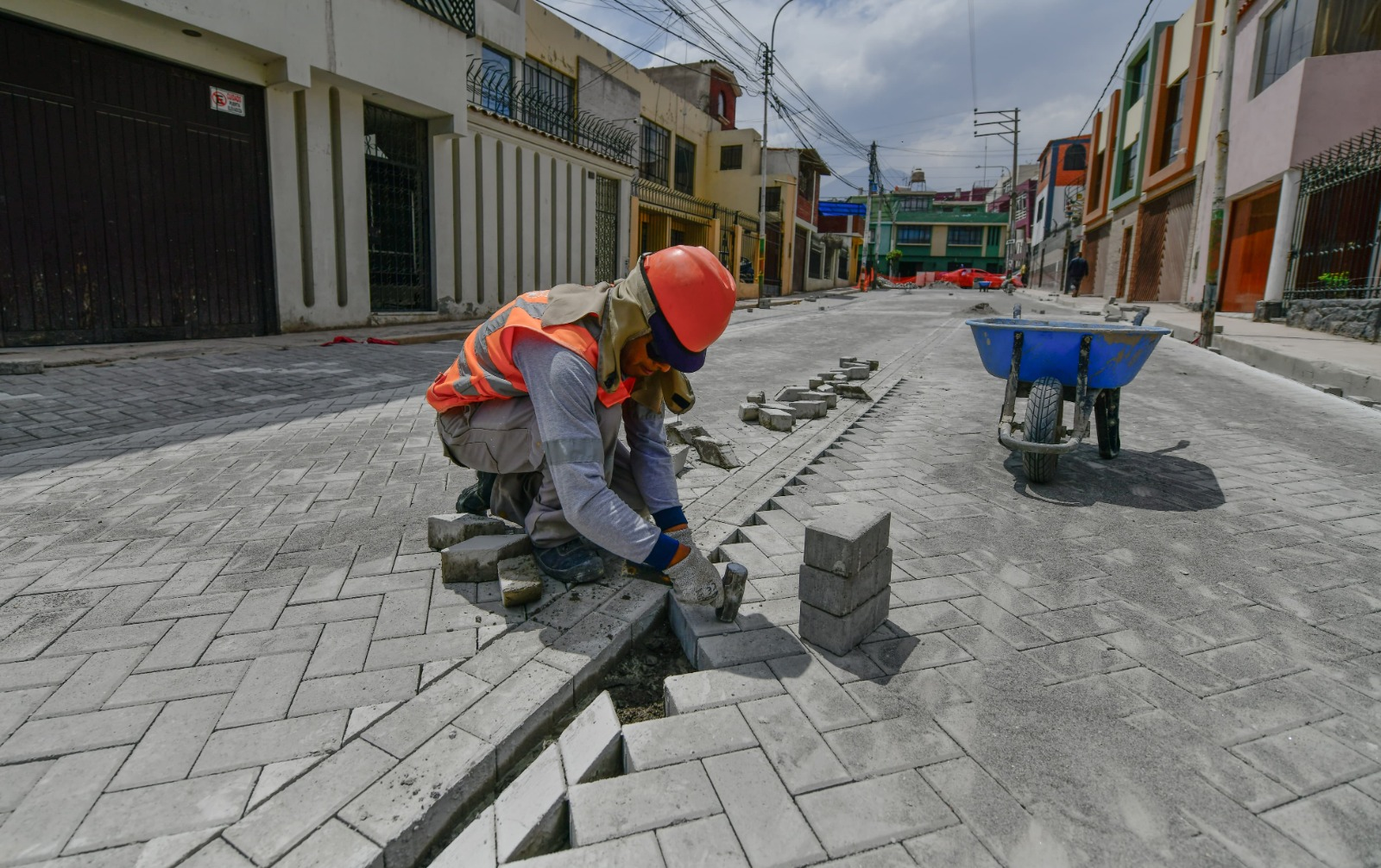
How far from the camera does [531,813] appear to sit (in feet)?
5.43

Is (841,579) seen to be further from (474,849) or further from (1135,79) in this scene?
(1135,79)

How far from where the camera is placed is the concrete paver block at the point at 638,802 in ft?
5.34

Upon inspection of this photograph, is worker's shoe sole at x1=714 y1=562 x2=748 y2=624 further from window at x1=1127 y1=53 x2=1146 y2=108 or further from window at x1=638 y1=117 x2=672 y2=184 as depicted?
window at x1=1127 y1=53 x2=1146 y2=108

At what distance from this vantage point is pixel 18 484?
12.2 ft

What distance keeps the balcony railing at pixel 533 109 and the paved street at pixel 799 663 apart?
35.8ft

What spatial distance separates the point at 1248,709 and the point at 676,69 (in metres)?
31.8

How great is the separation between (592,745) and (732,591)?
2.46 ft

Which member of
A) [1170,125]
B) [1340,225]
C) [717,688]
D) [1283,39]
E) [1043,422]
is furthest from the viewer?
[1170,125]

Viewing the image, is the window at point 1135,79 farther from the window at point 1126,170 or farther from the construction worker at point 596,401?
the construction worker at point 596,401

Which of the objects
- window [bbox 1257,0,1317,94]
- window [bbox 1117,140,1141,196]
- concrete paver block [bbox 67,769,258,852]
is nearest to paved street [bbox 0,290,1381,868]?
concrete paver block [bbox 67,769,258,852]

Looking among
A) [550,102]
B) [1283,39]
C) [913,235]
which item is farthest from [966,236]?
[550,102]

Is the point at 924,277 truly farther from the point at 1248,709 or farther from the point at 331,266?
the point at 1248,709

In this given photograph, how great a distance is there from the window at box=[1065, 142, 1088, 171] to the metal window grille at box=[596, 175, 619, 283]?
105 feet

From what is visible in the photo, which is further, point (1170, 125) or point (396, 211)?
point (1170, 125)
